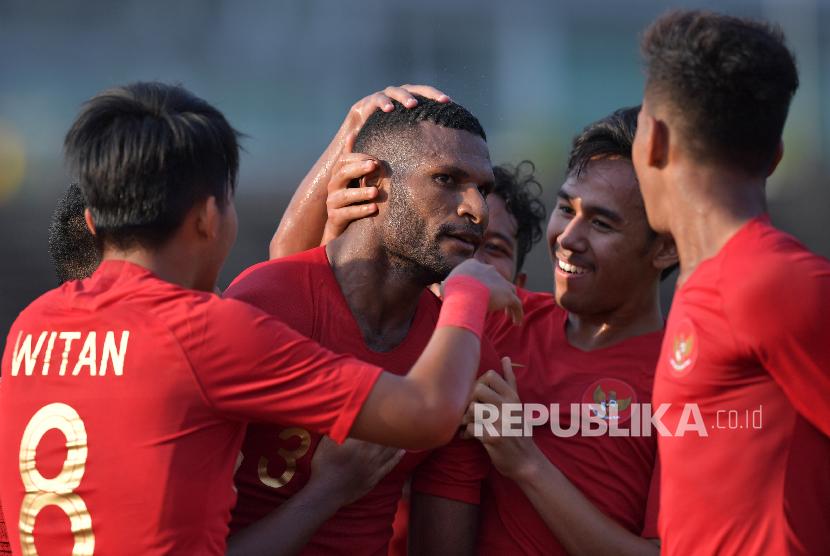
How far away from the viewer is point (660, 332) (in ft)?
12.5

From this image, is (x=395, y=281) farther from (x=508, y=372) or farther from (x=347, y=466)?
(x=347, y=466)

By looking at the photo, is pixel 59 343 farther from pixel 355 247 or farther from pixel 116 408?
pixel 355 247

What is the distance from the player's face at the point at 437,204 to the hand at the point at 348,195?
0.08 metres

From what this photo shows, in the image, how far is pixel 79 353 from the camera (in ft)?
8.55

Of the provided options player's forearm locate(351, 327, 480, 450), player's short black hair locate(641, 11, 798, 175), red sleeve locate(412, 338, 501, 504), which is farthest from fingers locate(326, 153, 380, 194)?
player's short black hair locate(641, 11, 798, 175)

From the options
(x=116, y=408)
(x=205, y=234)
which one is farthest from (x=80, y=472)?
(x=205, y=234)

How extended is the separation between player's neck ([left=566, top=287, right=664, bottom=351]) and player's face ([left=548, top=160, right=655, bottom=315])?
0.08 ft

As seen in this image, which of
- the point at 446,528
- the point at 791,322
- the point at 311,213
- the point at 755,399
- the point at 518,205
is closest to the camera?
the point at 791,322

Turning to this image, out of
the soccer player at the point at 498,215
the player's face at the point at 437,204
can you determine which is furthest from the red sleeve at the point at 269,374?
the soccer player at the point at 498,215

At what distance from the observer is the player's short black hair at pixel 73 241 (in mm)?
3688

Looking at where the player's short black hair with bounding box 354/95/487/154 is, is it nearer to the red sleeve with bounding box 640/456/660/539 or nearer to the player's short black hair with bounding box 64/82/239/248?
the player's short black hair with bounding box 64/82/239/248

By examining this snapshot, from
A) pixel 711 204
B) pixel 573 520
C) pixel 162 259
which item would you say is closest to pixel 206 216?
pixel 162 259

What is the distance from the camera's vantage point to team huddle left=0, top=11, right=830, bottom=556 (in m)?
2.42

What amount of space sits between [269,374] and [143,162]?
0.60m
